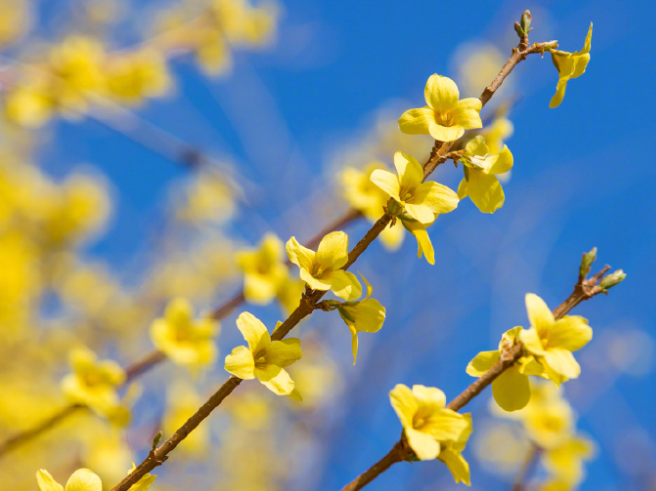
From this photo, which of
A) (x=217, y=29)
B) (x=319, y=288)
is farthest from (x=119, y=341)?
(x=319, y=288)

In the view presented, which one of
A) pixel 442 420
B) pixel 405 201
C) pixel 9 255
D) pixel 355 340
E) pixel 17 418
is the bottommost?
pixel 442 420

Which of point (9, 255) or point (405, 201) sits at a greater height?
point (9, 255)

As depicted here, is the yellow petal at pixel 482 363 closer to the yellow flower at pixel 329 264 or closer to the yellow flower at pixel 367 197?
the yellow flower at pixel 329 264

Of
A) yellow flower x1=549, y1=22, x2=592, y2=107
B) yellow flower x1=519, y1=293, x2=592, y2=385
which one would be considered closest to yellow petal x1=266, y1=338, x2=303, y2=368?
yellow flower x1=519, y1=293, x2=592, y2=385

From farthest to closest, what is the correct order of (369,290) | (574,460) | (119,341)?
(119,341), (574,460), (369,290)

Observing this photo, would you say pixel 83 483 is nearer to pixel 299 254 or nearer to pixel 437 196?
pixel 299 254

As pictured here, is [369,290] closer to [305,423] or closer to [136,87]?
[136,87]

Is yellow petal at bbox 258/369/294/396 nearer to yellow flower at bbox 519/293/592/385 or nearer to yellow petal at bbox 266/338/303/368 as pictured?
yellow petal at bbox 266/338/303/368

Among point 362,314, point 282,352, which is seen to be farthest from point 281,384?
point 362,314
